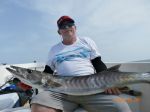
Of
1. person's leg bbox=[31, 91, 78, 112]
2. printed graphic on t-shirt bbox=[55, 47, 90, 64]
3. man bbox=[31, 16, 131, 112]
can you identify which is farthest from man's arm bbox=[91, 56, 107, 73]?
person's leg bbox=[31, 91, 78, 112]

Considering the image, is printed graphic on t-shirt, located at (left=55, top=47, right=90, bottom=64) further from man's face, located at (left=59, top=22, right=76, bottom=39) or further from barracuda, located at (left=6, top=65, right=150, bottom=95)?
barracuda, located at (left=6, top=65, right=150, bottom=95)

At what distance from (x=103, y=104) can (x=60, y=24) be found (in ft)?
3.66

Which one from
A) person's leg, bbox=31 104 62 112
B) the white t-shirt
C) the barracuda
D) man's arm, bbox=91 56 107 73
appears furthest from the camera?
man's arm, bbox=91 56 107 73

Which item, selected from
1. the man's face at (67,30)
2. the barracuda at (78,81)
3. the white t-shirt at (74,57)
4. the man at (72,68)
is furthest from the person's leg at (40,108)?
the man's face at (67,30)

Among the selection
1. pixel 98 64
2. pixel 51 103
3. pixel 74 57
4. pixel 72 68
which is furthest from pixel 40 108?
pixel 98 64

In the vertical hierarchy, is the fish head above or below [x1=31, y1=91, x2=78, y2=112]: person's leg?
above

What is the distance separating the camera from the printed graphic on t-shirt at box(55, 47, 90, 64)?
12.4 ft

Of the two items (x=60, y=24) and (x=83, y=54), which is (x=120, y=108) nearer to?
(x=83, y=54)

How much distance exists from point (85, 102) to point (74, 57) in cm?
58

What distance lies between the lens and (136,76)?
3422 millimetres

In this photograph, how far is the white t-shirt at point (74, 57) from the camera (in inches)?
146

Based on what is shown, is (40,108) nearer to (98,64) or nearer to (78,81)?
(78,81)

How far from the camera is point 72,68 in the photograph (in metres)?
3.71

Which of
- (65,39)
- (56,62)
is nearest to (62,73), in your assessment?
(56,62)
